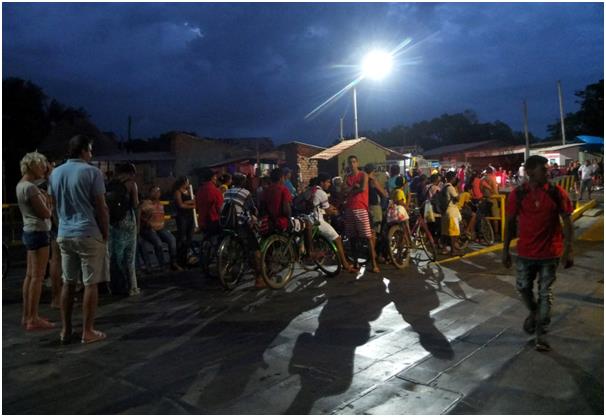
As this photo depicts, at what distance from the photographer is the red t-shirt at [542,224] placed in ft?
14.4

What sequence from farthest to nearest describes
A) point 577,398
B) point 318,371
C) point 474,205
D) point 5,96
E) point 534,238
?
1. point 5,96
2. point 474,205
3. point 534,238
4. point 318,371
5. point 577,398

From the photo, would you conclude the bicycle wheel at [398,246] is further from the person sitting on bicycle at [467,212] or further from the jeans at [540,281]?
the jeans at [540,281]

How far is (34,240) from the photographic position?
5195 mm

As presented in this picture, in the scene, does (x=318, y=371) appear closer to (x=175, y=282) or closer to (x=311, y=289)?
(x=311, y=289)

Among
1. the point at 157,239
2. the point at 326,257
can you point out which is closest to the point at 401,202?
the point at 326,257

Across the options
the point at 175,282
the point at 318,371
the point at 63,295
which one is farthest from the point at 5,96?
the point at 318,371

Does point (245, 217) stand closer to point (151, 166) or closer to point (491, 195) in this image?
point (491, 195)

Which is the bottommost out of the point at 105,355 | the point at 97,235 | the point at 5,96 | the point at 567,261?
the point at 105,355

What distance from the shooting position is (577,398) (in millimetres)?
3428

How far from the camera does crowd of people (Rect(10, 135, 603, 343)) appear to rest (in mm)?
4605

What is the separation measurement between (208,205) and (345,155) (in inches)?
706

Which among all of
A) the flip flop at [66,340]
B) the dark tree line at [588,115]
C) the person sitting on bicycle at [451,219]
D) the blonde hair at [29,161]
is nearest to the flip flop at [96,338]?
the flip flop at [66,340]

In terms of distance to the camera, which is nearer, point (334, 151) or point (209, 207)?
point (209, 207)

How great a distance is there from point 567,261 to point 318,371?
8.08 ft
